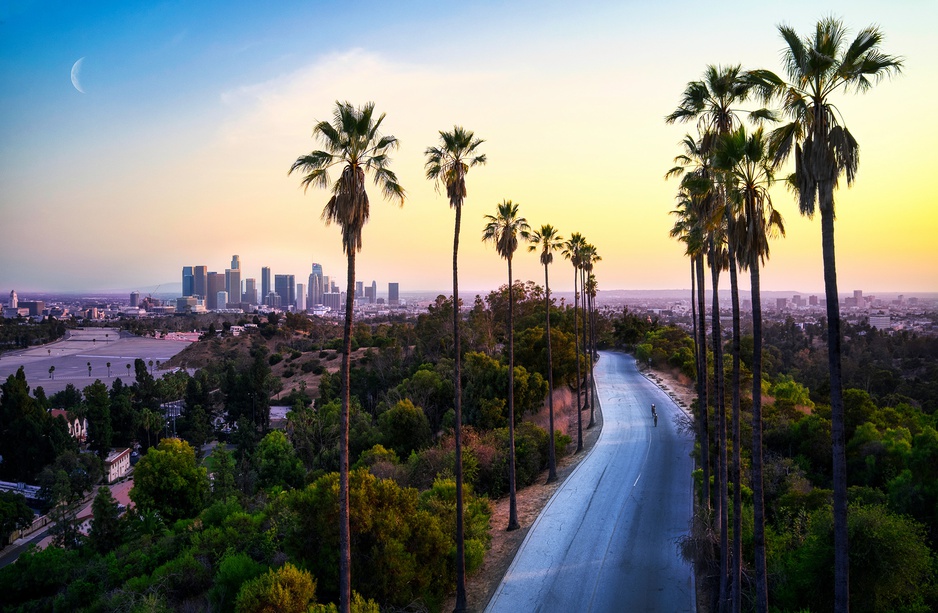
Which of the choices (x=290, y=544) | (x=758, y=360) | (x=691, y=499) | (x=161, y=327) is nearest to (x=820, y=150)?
(x=758, y=360)

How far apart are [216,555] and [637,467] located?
1658 centimetres

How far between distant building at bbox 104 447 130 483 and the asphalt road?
1698 inches

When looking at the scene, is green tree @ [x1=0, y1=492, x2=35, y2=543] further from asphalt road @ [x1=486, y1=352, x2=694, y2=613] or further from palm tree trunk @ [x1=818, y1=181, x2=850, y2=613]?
palm tree trunk @ [x1=818, y1=181, x2=850, y2=613]

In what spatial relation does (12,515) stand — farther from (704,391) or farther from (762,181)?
(762,181)

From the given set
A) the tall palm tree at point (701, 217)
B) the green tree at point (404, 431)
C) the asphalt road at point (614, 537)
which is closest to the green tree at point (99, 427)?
the green tree at point (404, 431)

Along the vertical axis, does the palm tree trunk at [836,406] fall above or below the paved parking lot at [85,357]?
above

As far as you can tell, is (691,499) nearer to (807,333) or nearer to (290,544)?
(290,544)

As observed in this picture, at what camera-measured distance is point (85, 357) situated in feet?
399

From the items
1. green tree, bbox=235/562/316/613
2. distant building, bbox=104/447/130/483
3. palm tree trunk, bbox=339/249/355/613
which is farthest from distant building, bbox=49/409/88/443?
palm tree trunk, bbox=339/249/355/613

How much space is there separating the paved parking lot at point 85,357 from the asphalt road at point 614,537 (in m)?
86.8

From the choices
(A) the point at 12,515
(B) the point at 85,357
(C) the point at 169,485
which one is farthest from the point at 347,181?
(B) the point at 85,357

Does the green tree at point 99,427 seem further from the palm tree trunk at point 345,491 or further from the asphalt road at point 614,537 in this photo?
the palm tree trunk at point 345,491

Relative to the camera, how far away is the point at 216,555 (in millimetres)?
15742

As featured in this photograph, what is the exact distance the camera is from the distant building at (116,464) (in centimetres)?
4644
